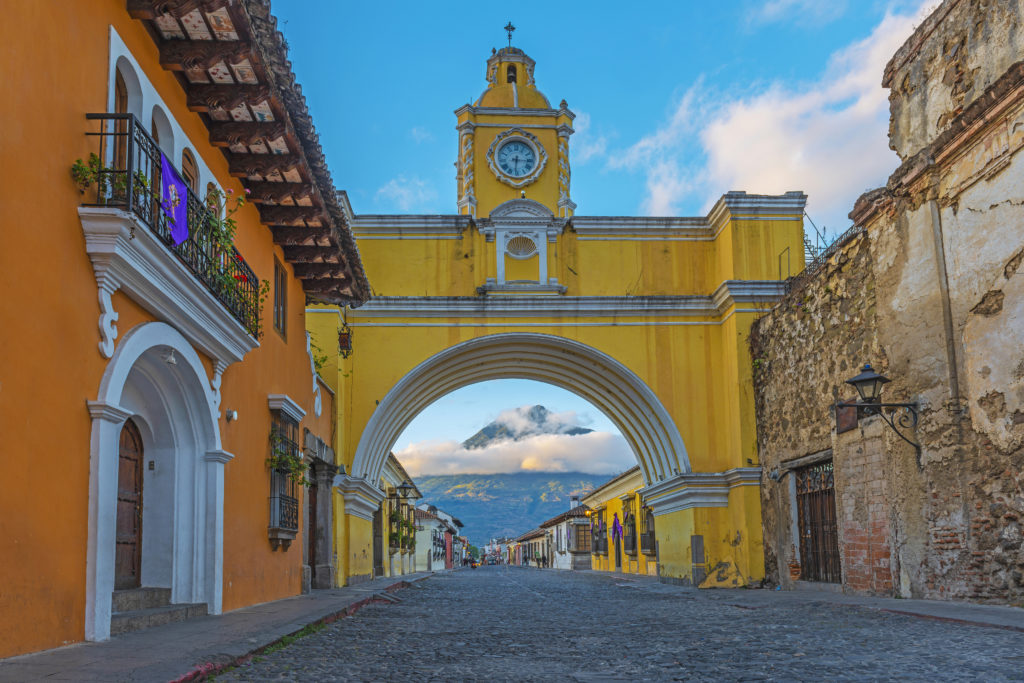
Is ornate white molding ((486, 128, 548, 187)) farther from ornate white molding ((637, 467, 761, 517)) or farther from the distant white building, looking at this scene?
the distant white building

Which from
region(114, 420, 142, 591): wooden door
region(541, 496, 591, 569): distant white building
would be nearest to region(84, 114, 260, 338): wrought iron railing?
region(114, 420, 142, 591): wooden door

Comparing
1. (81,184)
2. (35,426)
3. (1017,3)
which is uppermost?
(1017,3)

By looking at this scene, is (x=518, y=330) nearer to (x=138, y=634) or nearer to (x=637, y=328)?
(x=637, y=328)

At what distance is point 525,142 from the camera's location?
2072 centimetres

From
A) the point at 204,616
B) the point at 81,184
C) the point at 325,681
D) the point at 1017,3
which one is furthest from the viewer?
the point at 1017,3

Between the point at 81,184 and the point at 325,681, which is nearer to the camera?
the point at 325,681

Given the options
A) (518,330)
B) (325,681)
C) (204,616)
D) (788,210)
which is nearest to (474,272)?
(518,330)

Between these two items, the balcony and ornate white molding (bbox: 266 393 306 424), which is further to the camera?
ornate white molding (bbox: 266 393 306 424)

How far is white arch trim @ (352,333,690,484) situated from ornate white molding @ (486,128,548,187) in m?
3.69

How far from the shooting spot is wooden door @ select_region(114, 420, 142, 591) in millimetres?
7793

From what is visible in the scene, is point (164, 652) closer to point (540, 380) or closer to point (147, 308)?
point (147, 308)

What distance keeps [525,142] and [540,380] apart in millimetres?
5285

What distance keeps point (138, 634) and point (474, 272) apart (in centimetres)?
1283

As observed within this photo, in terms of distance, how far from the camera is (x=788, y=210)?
17812 millimetres
